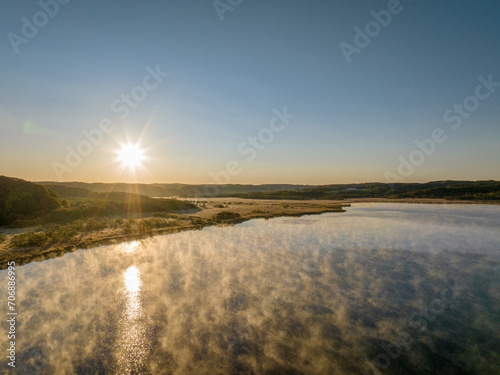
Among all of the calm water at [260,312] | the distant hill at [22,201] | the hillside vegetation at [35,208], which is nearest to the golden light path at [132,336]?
the calm water at [260,312]

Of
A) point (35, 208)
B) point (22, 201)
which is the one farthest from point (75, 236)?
point (22, 201)

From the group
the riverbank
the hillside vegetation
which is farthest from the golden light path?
the hillside vegetation

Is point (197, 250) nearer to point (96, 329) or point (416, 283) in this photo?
point (96, 329)

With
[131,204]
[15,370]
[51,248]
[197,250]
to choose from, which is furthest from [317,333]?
[131,204]

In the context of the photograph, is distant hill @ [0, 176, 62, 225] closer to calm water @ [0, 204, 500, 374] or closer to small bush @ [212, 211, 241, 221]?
calm water @ [0, 204, 500, 374]

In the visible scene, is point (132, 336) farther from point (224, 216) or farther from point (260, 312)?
point (224, 216)

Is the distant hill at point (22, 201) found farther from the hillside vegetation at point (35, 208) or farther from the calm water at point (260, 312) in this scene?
the calm water at point (260, 312)
